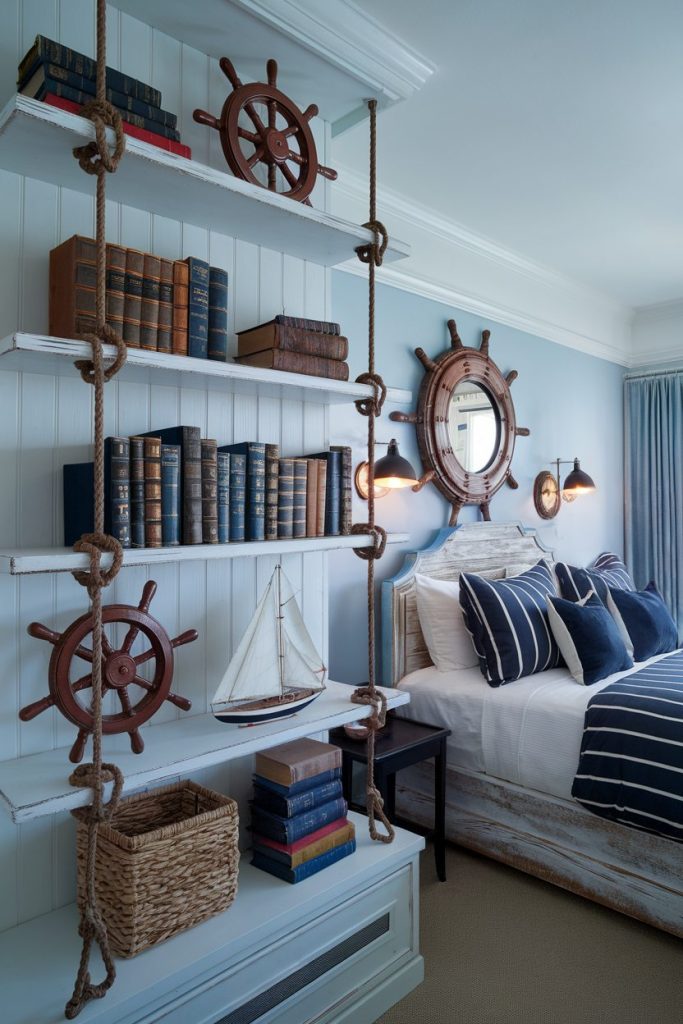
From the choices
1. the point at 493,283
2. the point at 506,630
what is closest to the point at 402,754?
the point at 506,630

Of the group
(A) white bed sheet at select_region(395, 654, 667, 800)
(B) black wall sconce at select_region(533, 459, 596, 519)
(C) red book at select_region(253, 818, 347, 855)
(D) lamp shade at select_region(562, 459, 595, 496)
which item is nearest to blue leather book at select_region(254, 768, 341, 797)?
(C) red book at select_region(253, 818, 347, 855)

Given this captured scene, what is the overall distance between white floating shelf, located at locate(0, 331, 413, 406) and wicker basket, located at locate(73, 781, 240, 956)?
83 centimetres

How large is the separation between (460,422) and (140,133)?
229cm

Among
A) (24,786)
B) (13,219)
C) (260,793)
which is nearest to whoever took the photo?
(24,786)

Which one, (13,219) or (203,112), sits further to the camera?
(203,112)

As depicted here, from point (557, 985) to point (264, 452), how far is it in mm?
1644

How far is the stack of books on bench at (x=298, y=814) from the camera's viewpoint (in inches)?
66.4

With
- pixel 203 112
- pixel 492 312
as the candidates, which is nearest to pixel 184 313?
pixel 203 112

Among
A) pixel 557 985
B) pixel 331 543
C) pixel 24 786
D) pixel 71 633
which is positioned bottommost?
pixel 557 985

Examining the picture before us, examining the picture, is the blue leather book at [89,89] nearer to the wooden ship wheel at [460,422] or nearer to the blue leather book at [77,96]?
the blue leather book at [77,96]

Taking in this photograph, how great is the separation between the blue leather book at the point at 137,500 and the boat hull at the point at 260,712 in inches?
18.1

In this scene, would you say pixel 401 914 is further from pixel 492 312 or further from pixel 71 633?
pixel 492 312

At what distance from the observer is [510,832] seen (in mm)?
2512

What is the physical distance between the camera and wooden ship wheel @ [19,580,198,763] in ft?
4.52
